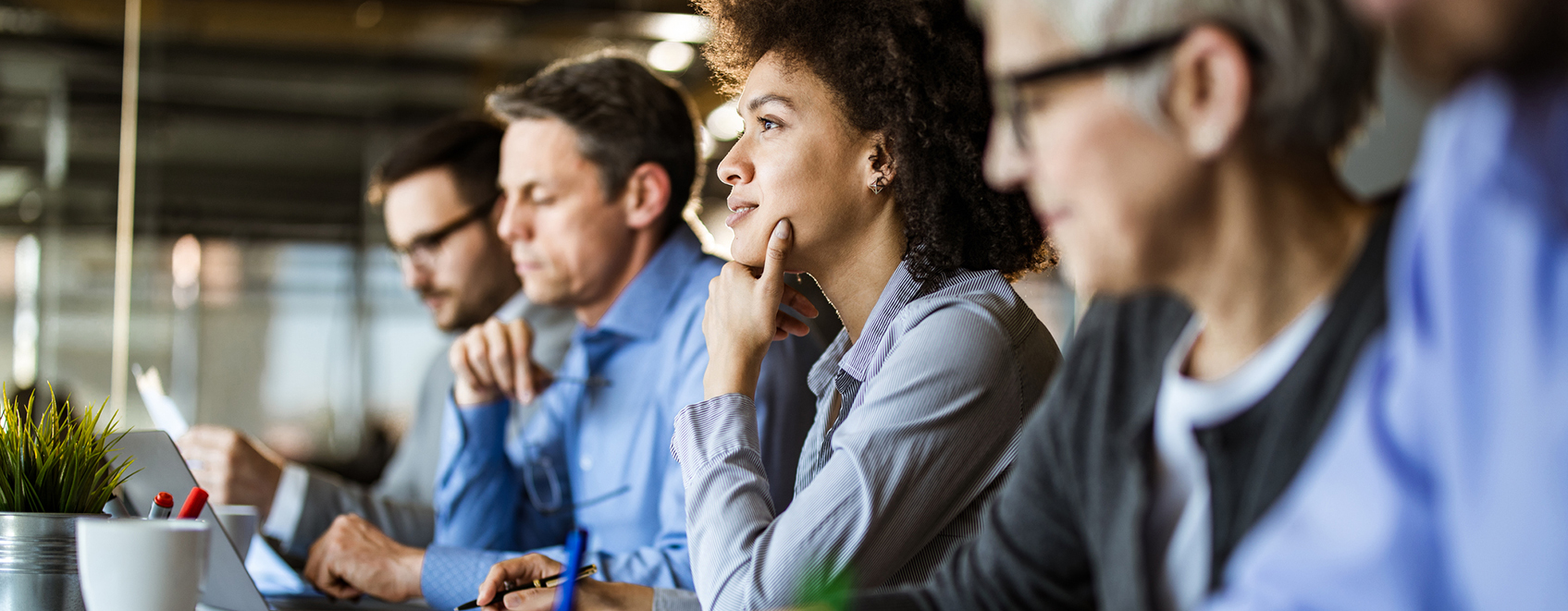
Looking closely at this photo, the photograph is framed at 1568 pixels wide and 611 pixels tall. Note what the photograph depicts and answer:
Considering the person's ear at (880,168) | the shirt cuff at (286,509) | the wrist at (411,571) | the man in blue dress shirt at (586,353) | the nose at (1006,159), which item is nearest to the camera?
the nose at (1006,159)

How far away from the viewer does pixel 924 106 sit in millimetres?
1386

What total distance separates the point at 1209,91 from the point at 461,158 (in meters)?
2.58

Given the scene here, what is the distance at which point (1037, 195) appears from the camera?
0.76m

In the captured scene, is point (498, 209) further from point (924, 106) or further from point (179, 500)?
point (924, 106)

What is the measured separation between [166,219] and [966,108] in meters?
4.55

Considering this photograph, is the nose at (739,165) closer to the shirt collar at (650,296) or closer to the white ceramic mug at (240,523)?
the shirt collar at (650,296)

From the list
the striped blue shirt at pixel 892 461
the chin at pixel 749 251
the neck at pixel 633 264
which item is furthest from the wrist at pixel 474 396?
the striped blue shirt at pixel 892 461

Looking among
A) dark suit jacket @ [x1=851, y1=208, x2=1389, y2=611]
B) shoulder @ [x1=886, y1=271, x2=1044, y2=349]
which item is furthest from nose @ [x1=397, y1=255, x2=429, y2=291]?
dark suit jacket @ [x1=851, y1=208, x2=1389, y2=611]

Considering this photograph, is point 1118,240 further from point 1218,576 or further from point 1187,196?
point 1218,576

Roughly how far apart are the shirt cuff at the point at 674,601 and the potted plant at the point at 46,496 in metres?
0.58

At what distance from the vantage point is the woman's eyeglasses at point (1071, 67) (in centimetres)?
62

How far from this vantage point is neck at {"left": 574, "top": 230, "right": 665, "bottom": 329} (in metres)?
2.32

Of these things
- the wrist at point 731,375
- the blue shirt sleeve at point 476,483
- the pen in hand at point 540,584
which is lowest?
the blue shirt sleeve at point 476,483

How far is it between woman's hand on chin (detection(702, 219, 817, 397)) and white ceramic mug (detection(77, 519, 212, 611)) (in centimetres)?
55
